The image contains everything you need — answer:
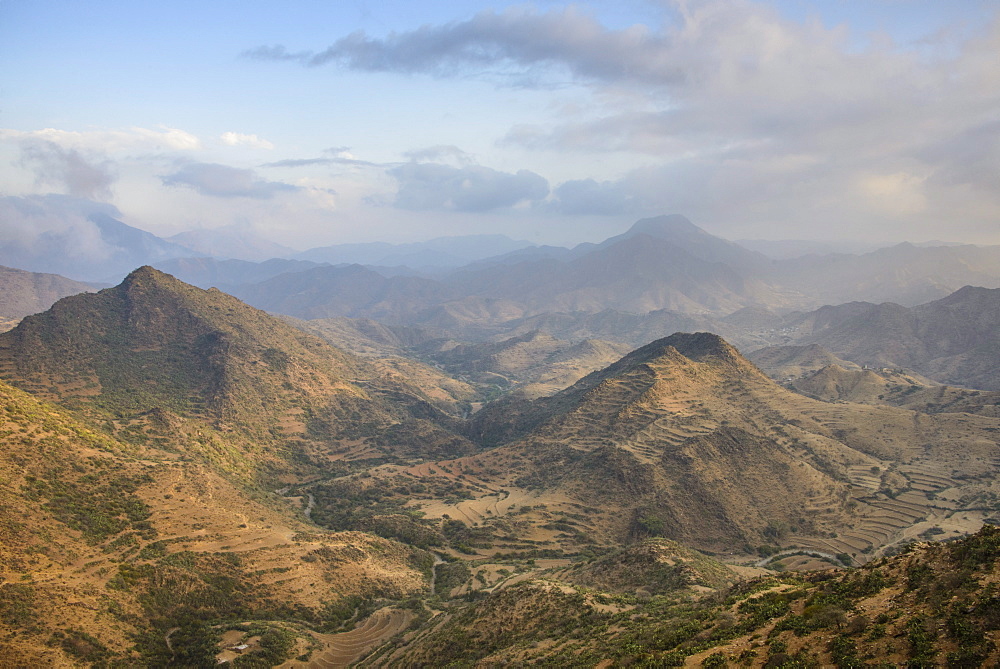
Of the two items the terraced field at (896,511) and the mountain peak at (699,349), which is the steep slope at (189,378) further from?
the terraced field at (896,511)

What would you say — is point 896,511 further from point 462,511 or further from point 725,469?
point 462,511

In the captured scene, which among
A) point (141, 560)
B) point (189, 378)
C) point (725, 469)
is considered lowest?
point (725, 469)

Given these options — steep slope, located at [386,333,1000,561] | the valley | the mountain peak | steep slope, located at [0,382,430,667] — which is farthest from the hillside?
the mountain peak

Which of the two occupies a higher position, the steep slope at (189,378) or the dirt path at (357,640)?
the steep slope at (189,378)

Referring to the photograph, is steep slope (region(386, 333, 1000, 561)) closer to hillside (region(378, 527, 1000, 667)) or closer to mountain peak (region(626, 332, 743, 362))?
mountain peak (region(626, 332, 743, 362))

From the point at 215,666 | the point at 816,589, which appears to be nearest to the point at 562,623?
the point at 816,589

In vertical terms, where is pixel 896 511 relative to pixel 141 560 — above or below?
below

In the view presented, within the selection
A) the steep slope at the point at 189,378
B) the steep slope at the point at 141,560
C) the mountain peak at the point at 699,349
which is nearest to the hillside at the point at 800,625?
the steep slope at the point at 141,560

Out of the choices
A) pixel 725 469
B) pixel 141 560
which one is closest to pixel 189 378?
pixel 141 560
